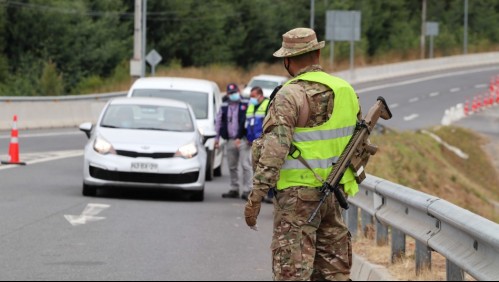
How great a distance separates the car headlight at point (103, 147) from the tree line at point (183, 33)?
125ft

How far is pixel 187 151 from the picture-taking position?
57.2ft

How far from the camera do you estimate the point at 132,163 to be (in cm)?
1691

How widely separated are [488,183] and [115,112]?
63.3 feet

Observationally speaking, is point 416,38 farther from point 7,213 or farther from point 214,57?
point 7,213

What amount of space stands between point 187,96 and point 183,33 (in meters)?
56.5

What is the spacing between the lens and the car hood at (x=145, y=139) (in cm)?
1714

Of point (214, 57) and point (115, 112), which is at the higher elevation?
point (115, 112)

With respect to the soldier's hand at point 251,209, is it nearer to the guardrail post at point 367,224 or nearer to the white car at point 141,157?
the guardrail post at point 367,224

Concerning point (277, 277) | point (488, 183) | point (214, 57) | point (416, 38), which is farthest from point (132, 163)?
point (416, 38)

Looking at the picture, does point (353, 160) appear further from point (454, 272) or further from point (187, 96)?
point (187, 96)

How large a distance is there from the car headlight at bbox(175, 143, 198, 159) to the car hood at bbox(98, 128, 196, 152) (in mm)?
59

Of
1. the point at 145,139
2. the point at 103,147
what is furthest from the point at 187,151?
the point at 103,147

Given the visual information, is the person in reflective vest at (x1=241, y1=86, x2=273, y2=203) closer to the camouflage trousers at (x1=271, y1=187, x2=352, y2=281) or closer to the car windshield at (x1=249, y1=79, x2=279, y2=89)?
the camouflage trousers at (x1=271, y1=187, x2=352, y2=281)

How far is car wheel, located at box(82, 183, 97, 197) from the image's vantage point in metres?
17.1
